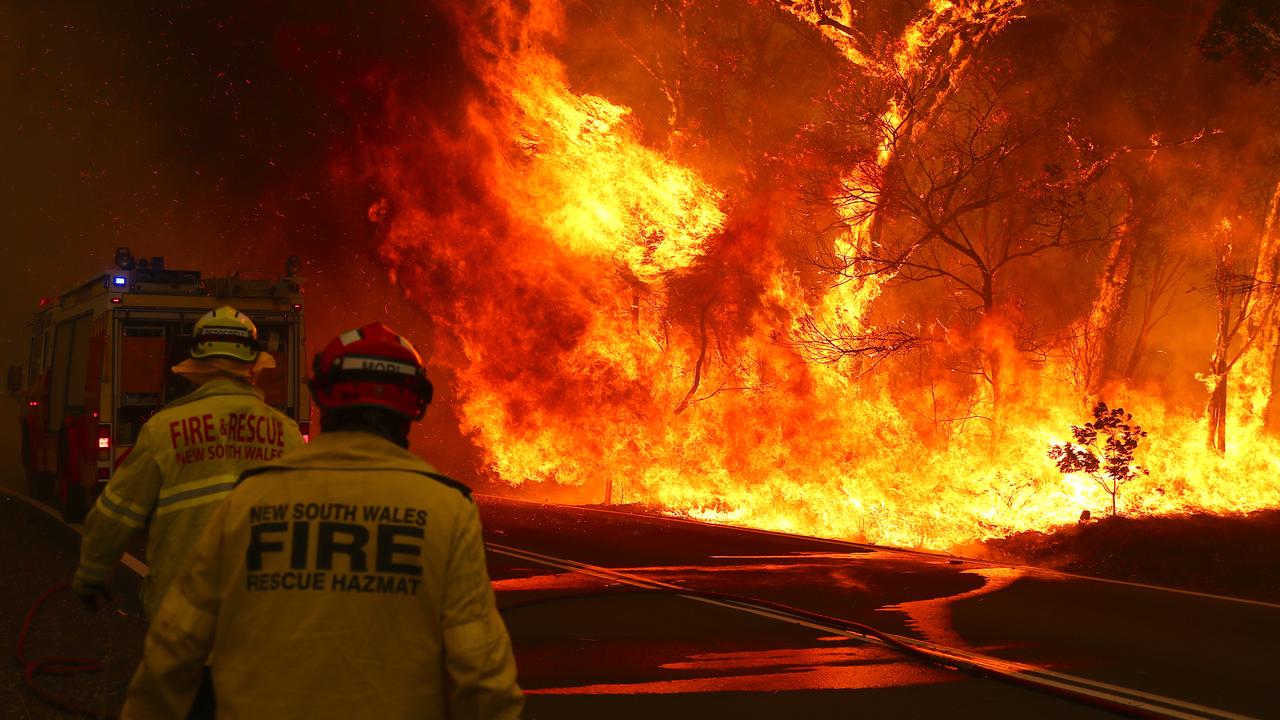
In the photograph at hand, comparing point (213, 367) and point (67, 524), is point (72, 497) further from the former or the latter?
point (213, 367)

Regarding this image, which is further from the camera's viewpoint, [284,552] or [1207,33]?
[1207,33]

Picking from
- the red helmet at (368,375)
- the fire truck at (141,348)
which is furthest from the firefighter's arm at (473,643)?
the fire truck at (141,348)

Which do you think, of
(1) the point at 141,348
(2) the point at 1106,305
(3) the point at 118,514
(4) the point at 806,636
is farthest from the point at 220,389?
(2) the point at 1106,305

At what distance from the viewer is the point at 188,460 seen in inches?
181

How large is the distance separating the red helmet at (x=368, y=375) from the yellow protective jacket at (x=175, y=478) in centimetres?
174

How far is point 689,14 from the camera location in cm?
2431

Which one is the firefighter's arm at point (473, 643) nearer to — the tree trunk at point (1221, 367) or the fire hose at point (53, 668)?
the fire hose at point (53, 668)

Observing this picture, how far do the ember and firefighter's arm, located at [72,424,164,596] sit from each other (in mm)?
14583

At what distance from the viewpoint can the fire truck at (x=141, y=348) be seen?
44.7 feet

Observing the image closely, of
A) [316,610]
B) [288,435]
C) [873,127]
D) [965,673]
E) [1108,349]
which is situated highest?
[873,127]

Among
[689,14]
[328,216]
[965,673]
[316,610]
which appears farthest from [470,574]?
[328,216]

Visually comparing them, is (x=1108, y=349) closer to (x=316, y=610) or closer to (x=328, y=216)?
(x=328, y=216)

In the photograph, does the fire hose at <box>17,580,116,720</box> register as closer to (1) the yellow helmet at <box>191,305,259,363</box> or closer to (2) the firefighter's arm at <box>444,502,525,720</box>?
(1) the yellow helmet at <box>191,305,259,363</box>

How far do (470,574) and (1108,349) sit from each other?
92.9 ft
